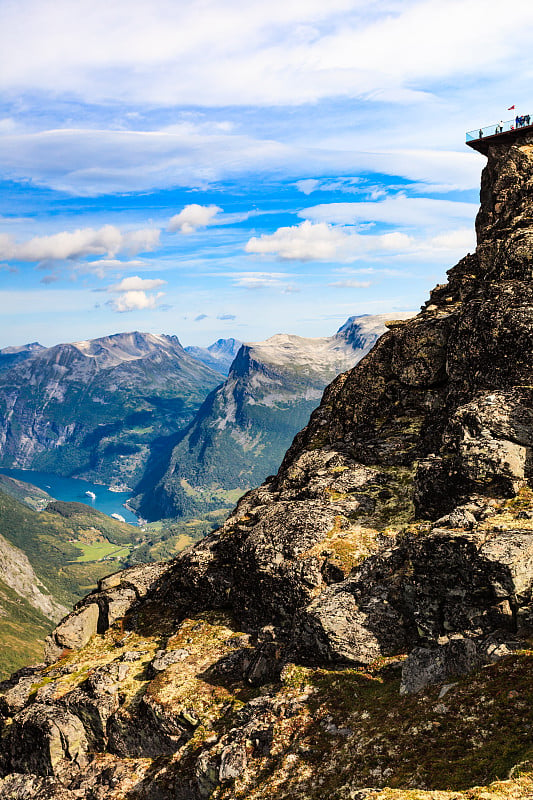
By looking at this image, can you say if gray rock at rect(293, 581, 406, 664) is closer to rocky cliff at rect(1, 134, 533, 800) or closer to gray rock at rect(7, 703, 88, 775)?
rocky cliff at rect(1, 134, 533, 800)

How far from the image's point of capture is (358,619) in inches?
1296

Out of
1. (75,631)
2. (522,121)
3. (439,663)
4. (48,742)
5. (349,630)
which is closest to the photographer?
(439,663)

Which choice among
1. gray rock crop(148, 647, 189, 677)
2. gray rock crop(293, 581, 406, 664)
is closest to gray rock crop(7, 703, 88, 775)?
gray rock crop(148, 647, 189, 677)

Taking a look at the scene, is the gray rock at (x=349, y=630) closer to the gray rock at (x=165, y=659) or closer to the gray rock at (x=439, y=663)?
the gray rock at (x=439, y=663)

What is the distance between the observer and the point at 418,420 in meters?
51.1

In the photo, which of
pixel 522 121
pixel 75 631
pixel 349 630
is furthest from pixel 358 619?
pixel 522 121

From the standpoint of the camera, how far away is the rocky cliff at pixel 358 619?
23953mm

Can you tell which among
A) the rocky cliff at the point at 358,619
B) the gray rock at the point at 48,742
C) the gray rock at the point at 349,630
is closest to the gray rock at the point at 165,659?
the rocky cliff at the point at 358,619

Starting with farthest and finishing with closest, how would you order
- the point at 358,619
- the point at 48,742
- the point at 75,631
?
the point at 75,631, the point at 48,742, the point at 358,619

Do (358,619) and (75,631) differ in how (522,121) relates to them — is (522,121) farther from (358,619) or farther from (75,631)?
(75,631)

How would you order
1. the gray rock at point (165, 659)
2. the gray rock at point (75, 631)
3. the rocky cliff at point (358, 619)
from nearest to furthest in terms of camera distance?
the rocky cliff at point (358, 619) < the gray rock at point (165, 659) < the gray rock at point (75, 631)

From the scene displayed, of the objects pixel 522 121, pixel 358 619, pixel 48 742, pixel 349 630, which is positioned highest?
pixel 522 121

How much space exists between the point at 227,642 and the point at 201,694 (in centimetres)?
603

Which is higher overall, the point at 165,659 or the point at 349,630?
the point at 349,630
